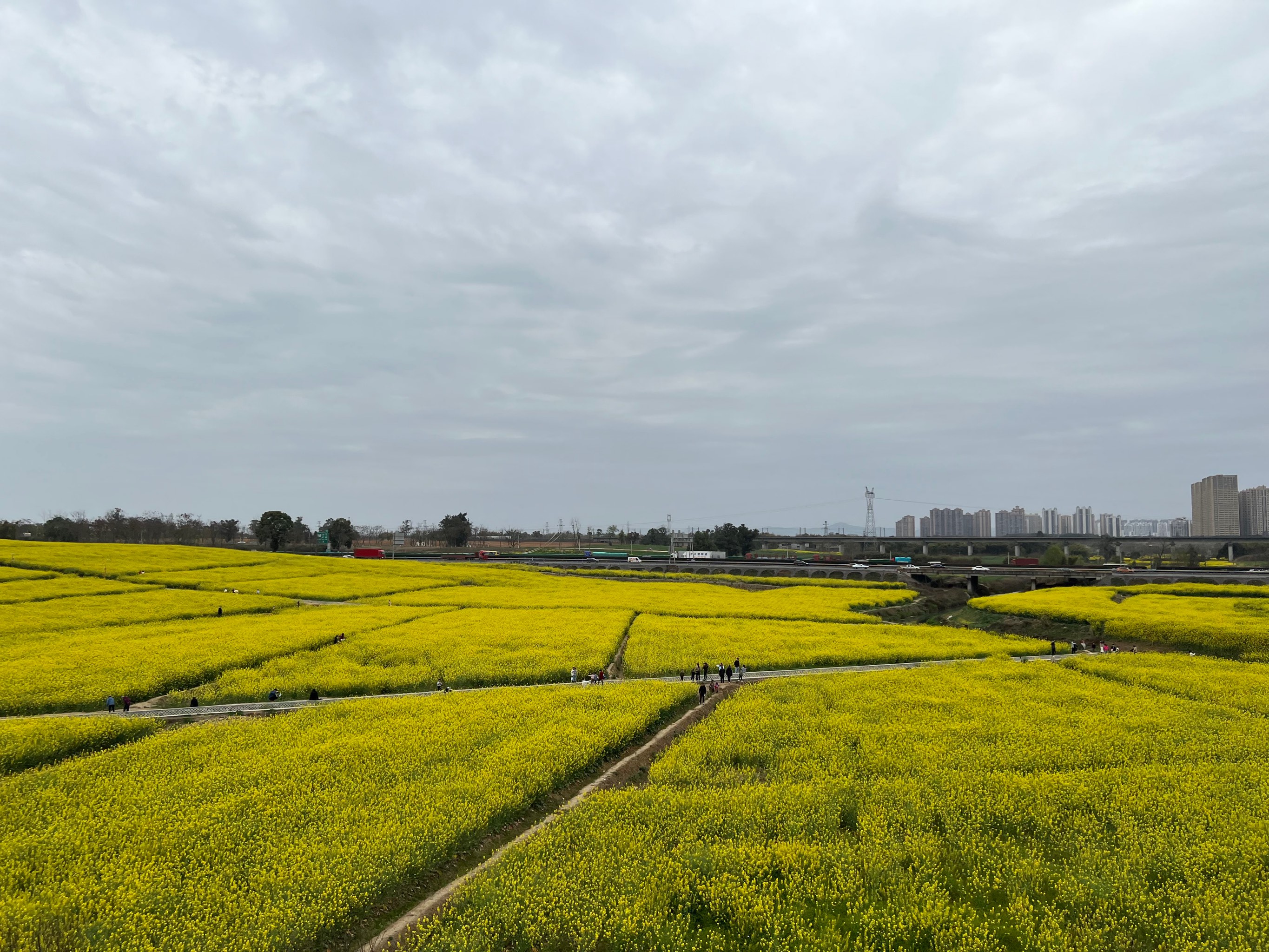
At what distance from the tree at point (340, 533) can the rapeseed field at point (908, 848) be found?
159585 mm

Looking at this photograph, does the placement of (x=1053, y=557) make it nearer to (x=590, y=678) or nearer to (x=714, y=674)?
(x=714, y=674)

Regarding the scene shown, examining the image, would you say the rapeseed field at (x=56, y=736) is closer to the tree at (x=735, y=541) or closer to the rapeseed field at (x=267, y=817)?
the rapeseed field at (x=267, y=817)

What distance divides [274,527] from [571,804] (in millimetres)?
146822

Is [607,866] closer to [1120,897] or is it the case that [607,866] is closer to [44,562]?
[1120,897]

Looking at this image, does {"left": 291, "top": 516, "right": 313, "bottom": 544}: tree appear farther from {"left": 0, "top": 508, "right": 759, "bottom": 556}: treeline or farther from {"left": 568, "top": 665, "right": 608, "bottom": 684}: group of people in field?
{"left": 568, "top": 665, "right": 608, "bottom": 684}: group of people in field

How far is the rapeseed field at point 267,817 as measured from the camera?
14.2 m

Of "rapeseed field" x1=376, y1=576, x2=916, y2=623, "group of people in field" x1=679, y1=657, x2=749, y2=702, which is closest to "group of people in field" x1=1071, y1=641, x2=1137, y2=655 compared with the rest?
"rapeseed field" x1=376, y1=576, x2=916, y2=623

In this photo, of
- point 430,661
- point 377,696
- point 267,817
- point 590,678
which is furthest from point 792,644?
point 267,817

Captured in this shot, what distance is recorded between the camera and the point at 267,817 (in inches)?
731

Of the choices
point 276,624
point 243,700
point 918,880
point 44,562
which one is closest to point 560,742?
point 918,880

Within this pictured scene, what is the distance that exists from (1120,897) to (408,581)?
261ft

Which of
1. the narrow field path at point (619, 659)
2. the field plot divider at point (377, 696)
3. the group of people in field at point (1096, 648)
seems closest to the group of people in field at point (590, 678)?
the field plot divider at point (377, 696)

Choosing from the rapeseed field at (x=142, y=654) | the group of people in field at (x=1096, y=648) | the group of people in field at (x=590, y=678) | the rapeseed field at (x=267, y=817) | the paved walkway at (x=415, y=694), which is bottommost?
the group of people in field at (x=1096, y=648)

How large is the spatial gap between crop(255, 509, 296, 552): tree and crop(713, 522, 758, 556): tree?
10961 cm
